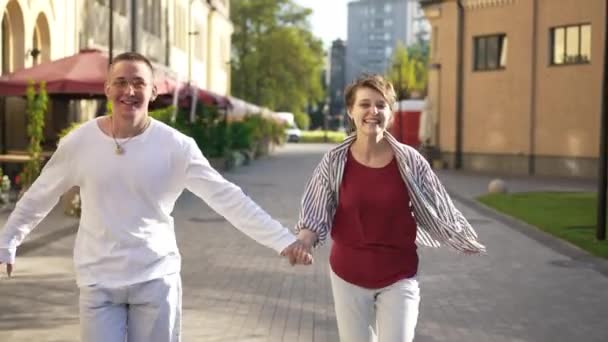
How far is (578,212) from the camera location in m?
17.8

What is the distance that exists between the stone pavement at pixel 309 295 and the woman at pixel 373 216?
104 inches

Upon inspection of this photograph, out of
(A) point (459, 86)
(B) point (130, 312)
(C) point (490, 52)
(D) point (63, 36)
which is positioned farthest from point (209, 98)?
(B) point (130, 312)

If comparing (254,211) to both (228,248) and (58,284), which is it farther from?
(228,248)

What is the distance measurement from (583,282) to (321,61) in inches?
2705

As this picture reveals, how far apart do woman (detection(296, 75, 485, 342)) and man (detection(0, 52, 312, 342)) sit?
0.69 metres

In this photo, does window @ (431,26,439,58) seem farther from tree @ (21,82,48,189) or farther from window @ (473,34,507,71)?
tree @ (21,82,48,189)

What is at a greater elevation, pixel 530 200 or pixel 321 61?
pixel 321 61

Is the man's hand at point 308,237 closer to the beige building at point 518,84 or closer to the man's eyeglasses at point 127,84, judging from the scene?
the man's eyeglasses at point 127,84

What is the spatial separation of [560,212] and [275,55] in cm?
5826

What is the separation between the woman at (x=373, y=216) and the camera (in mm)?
4180

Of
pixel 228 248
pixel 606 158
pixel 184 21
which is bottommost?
pixel 228 248

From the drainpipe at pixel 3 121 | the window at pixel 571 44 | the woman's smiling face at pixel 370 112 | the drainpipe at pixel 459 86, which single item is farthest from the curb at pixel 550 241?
the drainpipe at pixel 459 86

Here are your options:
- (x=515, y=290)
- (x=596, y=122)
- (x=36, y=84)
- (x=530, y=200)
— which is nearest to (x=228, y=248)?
(x=515, y=290)

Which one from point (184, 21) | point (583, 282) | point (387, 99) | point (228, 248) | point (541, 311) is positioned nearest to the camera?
point (387, 99)
